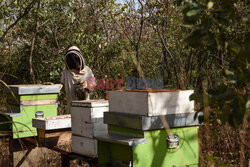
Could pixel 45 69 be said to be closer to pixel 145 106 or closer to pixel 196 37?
pixel 145 106

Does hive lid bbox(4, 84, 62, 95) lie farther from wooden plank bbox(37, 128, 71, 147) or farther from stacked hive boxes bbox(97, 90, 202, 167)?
stacked hive boxes bbox(97, 90, 202, 167)

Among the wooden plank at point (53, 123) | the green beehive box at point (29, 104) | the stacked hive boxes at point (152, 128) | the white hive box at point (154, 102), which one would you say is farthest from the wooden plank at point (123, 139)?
the green beehive box at point (29, 104)

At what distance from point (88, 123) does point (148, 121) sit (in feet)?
2.29

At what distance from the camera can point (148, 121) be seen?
208 centimetres

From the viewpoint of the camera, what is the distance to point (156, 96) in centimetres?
208

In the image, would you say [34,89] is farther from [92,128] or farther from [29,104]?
[92,128]

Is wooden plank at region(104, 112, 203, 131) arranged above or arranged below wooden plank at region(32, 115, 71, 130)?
above

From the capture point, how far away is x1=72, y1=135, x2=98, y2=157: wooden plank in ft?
8.54

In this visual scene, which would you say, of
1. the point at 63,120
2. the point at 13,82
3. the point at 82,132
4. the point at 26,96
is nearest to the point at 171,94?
the point at 82,132

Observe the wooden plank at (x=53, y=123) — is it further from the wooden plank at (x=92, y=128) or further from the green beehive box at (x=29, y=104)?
the green beehive box at (x=29, y=104)

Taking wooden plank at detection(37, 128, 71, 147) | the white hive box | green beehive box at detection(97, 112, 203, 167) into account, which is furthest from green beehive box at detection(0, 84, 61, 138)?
the white hive box

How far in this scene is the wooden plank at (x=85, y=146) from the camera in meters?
2.60

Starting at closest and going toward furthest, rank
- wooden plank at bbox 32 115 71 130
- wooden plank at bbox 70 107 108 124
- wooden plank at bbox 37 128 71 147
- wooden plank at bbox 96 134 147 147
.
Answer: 1. wooden plank at bbox 96 134 147 147
2. wooden plank at bbox 70 107 108 124
3. wooden plank at bbox 32 115 71 130
4. wooden plank at bbox 37 128 71 147

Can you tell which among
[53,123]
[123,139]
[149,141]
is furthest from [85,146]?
[149,141]
